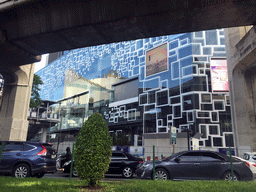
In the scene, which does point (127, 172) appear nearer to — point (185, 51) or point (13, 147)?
point (13, 147)

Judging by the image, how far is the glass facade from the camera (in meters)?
45.9

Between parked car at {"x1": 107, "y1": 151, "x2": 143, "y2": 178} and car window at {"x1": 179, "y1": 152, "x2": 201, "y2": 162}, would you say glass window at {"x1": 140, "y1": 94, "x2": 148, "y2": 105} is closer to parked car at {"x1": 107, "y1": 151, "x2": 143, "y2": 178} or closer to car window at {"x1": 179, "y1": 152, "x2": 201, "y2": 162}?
parked car at {"x1": 107, "y1": 151, "x2": 143, "y2": 178}

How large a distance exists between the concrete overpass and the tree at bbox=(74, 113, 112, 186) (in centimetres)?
546

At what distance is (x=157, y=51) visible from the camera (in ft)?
182

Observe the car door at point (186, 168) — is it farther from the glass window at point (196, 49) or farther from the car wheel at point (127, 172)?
the glass window at point (196, 49)

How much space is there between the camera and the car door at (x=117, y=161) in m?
13.0

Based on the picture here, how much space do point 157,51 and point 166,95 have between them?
38.7 ft

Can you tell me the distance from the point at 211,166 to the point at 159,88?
44.1 meters

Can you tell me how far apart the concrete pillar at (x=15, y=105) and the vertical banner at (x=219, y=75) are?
3884cm

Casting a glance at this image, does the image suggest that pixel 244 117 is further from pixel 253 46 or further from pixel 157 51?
pixel 157 51

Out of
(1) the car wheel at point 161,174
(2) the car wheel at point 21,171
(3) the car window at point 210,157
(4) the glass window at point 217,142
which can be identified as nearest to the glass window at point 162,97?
(4) the glass window at point 217,142

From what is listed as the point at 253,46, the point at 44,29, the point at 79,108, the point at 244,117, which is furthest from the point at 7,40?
the point at 79,108

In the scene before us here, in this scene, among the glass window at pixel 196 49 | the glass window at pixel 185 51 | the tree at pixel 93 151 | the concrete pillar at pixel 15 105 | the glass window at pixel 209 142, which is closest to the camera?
the tree at pixel 93 151

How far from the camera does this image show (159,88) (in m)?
53.2
